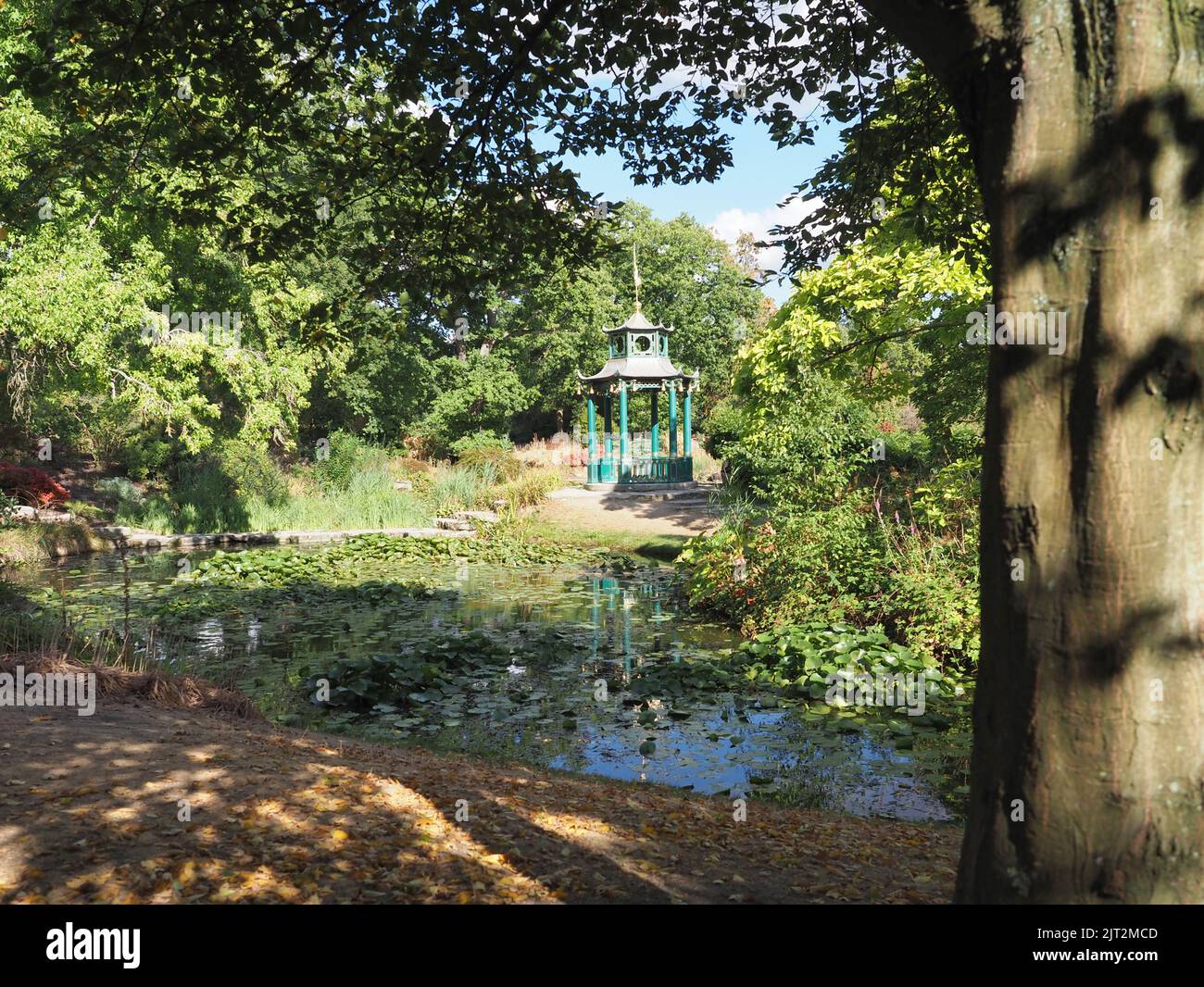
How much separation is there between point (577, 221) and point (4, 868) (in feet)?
19.4

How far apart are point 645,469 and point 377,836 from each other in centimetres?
2199

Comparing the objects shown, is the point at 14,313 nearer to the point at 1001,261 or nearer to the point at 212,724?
the point at 212,724

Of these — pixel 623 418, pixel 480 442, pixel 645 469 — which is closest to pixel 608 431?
pixel 623 418

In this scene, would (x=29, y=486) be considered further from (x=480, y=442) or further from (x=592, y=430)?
(x=480, y=442)

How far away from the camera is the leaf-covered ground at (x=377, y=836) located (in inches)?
132

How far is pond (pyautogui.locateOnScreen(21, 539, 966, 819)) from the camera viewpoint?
21.2 ft

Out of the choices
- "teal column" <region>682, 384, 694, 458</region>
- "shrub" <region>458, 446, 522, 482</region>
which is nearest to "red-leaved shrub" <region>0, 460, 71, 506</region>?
"shrub" <region>458, 446, 522, 482</region>

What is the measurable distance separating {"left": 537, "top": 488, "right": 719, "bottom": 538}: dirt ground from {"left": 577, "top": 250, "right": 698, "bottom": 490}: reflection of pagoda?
1.45m

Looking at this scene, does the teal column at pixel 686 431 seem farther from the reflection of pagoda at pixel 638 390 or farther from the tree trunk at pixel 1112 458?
the tree trunk at pixel 1112 458

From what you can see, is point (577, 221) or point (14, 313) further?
point (14, 313)

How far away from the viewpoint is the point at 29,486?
19453mm

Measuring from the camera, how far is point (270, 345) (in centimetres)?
1923

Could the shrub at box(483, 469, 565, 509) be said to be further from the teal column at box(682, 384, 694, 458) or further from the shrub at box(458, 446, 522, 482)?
the teal column at box(682, 384, 694, 458)
